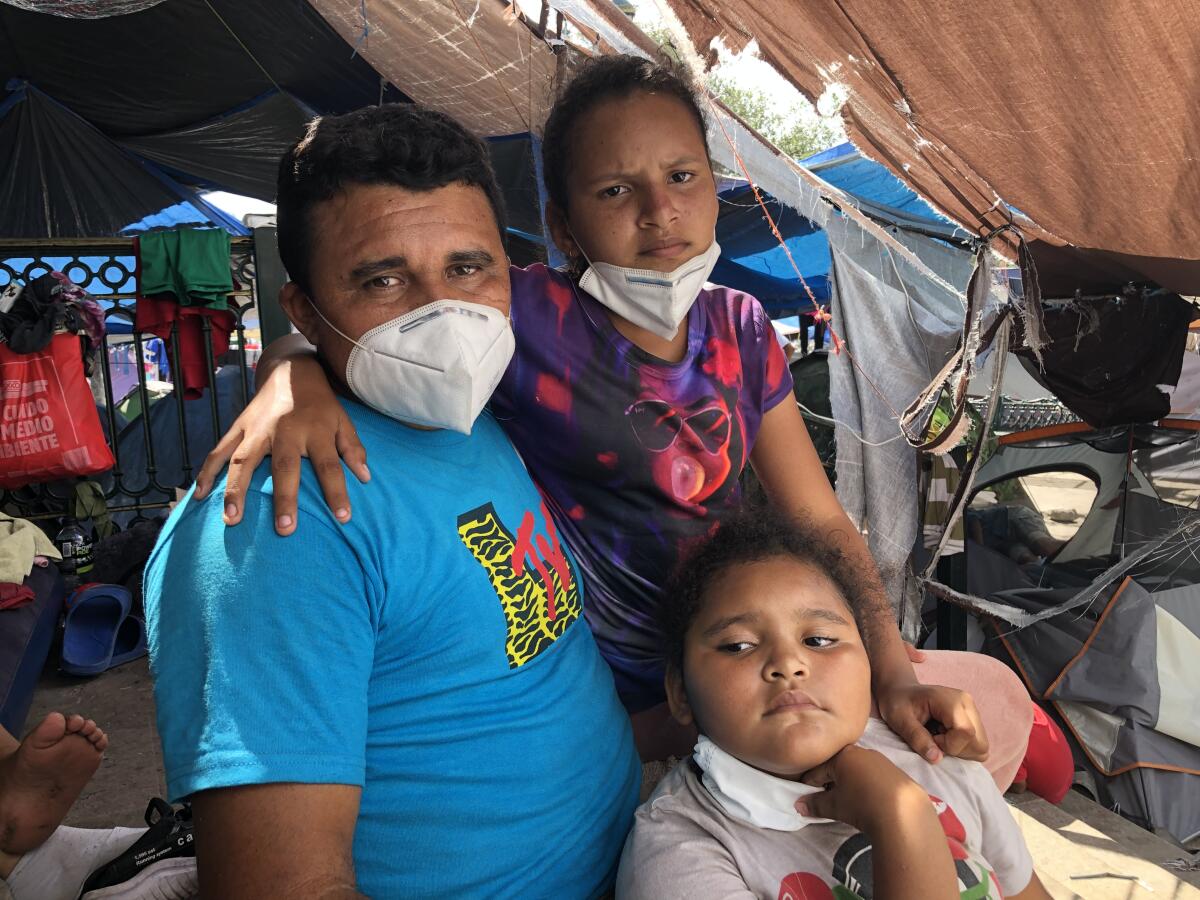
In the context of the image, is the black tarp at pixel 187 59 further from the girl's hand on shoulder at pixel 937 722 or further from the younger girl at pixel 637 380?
the girl's hand on shoulder at pixel 937 722

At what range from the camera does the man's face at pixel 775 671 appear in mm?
1234

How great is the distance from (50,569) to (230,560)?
341 centimetres

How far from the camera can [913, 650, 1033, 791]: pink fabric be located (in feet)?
5.35

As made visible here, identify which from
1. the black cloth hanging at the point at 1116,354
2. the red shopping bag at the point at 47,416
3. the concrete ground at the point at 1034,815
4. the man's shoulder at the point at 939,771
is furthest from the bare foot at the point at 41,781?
the black cloth hanging at the point at 1116,354

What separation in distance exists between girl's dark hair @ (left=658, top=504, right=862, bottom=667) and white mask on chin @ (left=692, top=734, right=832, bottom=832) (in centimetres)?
23

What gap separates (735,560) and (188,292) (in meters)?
3.63

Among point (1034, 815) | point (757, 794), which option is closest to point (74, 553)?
point (757, 794)

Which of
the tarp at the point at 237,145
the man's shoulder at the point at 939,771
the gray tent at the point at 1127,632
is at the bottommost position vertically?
the gray tent at the point at 1127,632

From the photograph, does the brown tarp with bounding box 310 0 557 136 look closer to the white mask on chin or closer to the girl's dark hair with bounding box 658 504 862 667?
the girl's dark hair with bounding box 658 504 862 667

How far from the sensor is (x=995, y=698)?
1.69m

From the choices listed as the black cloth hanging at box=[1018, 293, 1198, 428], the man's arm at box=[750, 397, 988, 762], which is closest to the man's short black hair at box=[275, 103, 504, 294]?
the man's arm at box=[750, 397, 988, 762]

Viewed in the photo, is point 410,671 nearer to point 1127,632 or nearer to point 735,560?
point 735,560

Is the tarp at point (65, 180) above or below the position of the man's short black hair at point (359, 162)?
above

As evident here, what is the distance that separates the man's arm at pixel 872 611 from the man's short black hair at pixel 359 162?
0.91 meters
